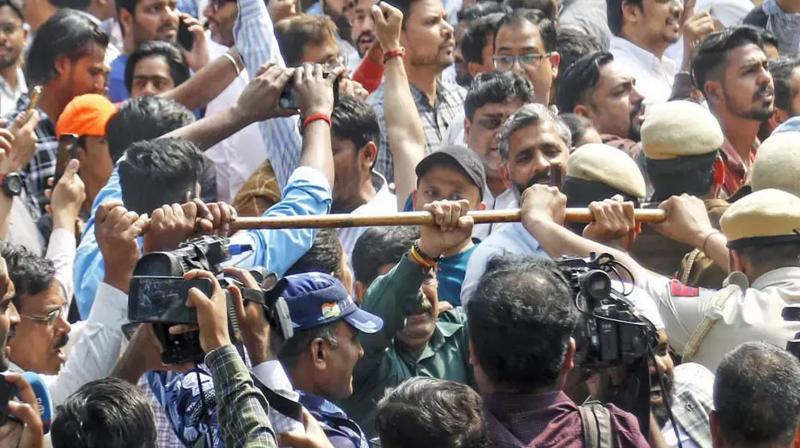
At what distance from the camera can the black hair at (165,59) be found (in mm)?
8750

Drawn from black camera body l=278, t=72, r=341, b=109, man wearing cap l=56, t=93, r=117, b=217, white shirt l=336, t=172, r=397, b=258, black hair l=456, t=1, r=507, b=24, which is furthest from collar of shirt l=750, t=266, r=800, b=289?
black hair l=456, t=1, r=507, b=24

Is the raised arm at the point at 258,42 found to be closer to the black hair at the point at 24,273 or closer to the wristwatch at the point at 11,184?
the wristwatch at the point at 11,184

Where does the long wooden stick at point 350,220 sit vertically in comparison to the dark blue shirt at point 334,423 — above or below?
above

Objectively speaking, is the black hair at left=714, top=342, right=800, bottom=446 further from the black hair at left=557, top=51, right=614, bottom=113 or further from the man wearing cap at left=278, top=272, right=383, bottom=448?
the black hair at left=557, top=51, right=614, bottom=113

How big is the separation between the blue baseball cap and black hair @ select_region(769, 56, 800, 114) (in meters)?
4.38

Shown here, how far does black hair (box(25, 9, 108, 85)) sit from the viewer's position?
8.50 meters

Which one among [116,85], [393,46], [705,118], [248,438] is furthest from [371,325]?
[116,85]

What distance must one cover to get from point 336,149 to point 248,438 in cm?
324

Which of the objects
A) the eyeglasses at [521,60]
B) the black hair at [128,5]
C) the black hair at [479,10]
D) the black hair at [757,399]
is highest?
the black hair at [757,399]

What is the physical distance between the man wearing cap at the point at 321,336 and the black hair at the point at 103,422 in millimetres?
747

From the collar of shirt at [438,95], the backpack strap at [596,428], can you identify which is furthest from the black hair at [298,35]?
the backpack strap at [596,428]

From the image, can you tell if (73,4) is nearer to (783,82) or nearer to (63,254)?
(63,254)

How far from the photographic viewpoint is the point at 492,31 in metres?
9.42

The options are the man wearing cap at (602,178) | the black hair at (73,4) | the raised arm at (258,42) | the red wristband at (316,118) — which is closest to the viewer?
the red wristband at (316,118)
